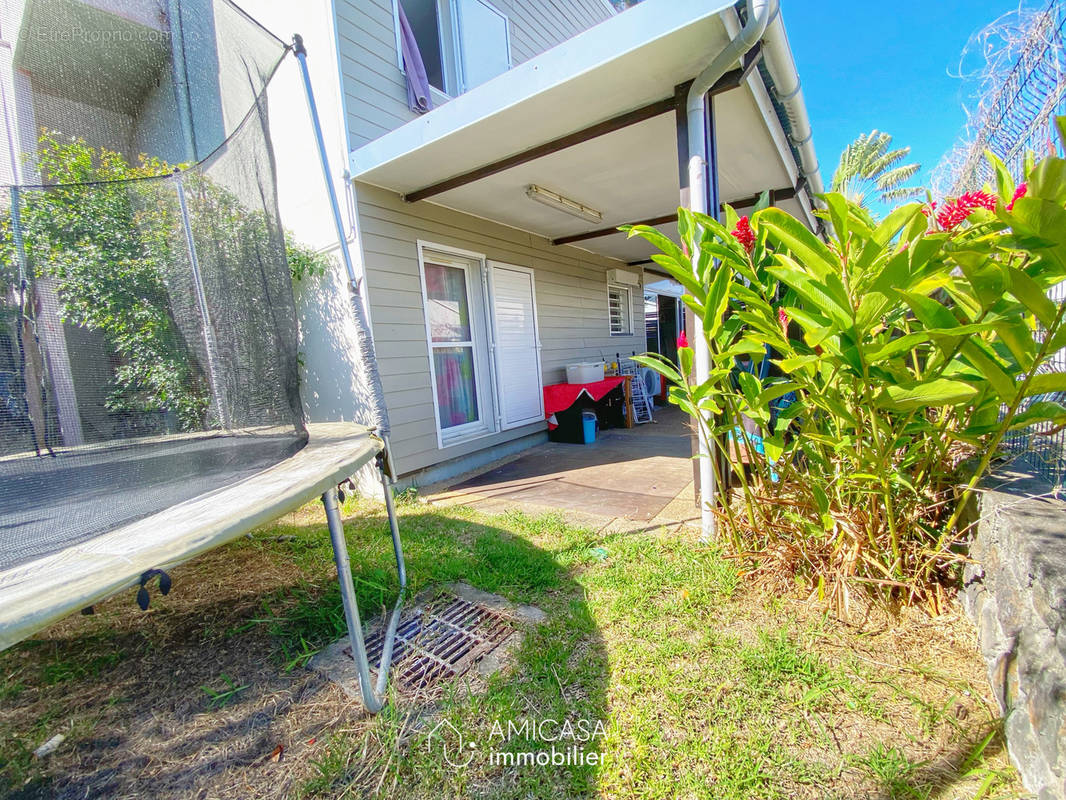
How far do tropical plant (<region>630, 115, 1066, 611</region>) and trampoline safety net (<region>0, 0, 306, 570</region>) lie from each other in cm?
179

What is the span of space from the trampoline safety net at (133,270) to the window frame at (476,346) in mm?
1803

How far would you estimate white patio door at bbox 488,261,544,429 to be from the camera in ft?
14.7

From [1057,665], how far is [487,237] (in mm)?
4433

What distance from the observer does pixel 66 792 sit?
112 centimetres

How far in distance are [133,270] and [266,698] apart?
1742mm

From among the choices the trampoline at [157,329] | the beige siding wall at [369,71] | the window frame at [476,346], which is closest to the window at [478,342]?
the window frame at [476,346]

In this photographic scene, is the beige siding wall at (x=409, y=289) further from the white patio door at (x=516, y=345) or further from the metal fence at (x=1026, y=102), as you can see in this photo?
the metal fence at (x=1026, y=102)

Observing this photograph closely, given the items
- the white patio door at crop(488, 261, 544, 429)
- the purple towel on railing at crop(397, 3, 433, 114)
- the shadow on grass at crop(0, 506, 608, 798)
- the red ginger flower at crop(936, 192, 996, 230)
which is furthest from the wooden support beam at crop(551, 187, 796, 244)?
the shadow on grass at crop(0, 506, 608, 798)

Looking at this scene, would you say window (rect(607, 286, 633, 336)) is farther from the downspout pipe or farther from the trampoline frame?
the trampoline frame

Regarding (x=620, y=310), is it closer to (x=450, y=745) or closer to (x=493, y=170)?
(x=493, y=170)

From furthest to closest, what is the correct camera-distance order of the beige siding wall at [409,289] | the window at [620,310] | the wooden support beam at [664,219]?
the window at [620,310]
the wooden support beam at [664,219]
the beige siding wall at [409,289]

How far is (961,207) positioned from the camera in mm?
1252

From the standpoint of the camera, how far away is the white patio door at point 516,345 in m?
4.49

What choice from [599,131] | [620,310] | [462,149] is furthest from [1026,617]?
[620,310]
